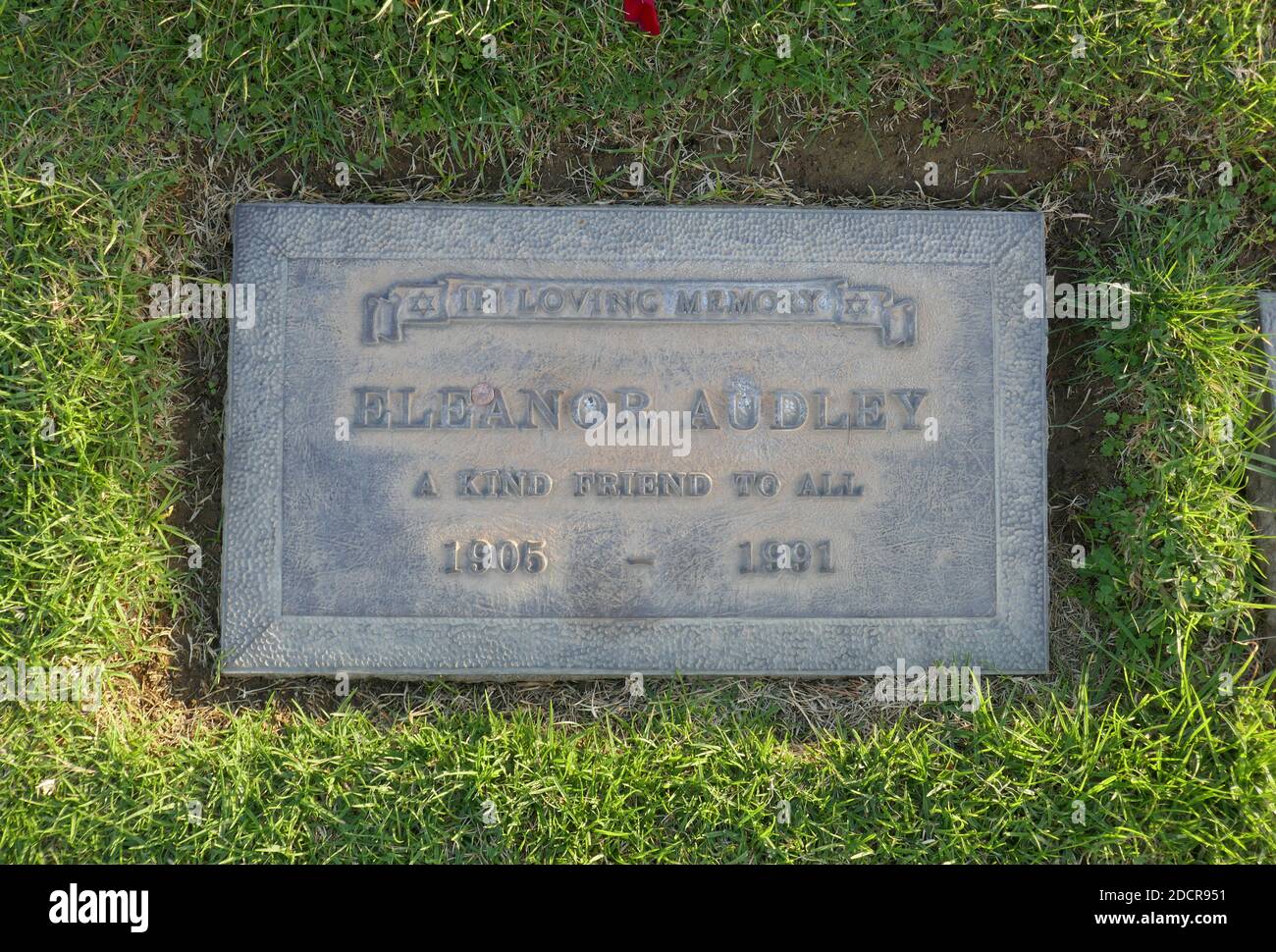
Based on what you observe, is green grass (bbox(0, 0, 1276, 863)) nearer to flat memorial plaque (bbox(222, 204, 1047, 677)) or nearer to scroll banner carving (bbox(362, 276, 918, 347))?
flat memorial plaque (bbox(222, 204, 1047, 677))

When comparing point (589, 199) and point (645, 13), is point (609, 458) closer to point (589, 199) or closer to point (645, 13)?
point (589, 199)

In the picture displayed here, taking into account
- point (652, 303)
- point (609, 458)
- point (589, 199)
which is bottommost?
point (609, 458)

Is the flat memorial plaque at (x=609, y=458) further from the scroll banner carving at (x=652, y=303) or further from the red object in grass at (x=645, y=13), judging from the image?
the red object in grass at (x=645, y=13)

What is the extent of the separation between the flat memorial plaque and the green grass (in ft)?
0.60

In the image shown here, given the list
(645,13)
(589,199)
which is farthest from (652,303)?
(645,13)

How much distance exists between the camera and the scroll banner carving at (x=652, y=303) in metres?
2.43

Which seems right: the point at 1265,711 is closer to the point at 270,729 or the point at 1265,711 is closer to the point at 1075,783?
the point at 1075,783

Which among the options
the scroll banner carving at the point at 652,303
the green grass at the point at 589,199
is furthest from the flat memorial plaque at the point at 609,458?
the green grass at the point at 589,199

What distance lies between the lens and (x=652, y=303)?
2.45 m

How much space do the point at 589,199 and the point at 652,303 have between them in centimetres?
40

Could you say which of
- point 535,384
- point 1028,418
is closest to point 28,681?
point 535,384

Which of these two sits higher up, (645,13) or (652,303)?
(645,13)

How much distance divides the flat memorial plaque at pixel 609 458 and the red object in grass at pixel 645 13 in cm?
59

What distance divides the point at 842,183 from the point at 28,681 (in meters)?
2.73
